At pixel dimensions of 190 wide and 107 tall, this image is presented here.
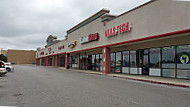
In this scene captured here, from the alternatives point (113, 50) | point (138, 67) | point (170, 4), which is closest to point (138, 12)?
point (170, 4)

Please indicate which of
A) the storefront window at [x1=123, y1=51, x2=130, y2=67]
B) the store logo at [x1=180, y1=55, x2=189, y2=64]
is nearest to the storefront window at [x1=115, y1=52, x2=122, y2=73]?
the storefront window at [x1=123, y1=51, x2=130, y2=67]

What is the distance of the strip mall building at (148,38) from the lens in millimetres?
12719

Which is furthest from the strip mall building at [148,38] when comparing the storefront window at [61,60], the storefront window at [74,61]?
the storefront window at [61,60]

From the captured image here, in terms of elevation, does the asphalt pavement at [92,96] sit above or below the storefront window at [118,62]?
below

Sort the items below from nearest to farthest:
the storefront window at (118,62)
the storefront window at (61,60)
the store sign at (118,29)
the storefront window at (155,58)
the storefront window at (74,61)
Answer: the storefront window at (155,58), the store sign at (118,29), the storefront window at (118,62), the storefront window at (74,61), the storefront window at (61,60)

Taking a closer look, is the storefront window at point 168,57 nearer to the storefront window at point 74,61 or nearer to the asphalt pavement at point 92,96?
the asphalt pavement at point 92,96

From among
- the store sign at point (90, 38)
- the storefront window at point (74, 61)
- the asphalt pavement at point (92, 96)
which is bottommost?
the asphalt pavement at point (92, 96)

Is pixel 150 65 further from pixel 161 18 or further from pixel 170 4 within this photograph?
pixel 170 4

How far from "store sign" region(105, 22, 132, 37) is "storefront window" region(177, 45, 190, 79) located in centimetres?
548

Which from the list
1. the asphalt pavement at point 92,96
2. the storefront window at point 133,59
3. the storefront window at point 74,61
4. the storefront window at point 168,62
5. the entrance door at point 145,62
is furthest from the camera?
the storefront window at point 74,61

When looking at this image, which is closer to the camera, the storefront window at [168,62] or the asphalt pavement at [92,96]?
the asphalt pavement at [92,96]

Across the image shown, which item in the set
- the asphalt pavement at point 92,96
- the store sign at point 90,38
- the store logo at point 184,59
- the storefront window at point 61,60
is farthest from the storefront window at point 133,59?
the storefront window at point 61,60

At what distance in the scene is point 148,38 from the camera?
14.7 m

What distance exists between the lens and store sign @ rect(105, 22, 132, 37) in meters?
17.2
